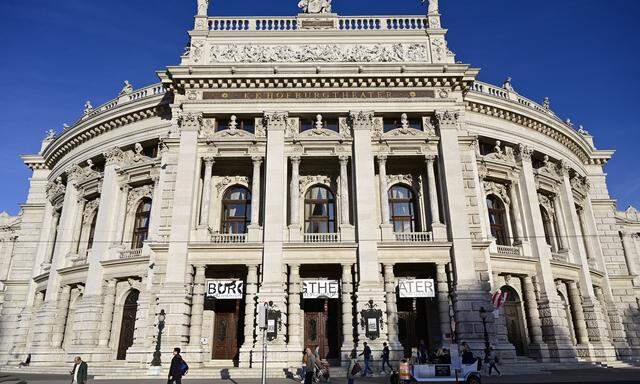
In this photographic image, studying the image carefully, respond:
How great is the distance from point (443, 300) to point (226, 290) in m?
13.0

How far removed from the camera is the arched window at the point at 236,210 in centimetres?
3062

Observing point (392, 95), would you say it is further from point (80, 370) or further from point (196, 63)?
point (80, 370)

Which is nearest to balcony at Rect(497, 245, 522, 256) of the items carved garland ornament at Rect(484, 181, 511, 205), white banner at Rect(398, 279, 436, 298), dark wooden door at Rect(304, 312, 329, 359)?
carved garland ornament at Rect(484, 181, 511, 205)

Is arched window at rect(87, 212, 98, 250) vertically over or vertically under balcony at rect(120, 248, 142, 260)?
over

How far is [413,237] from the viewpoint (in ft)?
93.6

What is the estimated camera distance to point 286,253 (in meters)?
27.1

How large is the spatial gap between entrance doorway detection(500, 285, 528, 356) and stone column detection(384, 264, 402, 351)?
9.75m

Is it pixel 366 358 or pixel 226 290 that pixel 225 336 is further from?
pixel 366 358

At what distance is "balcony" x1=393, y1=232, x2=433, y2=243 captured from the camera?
91.2 ft

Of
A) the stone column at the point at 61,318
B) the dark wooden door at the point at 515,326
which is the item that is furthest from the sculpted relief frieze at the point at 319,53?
the stone column at the point at 61,318

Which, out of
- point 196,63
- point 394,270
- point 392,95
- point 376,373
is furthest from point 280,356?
point 196,63

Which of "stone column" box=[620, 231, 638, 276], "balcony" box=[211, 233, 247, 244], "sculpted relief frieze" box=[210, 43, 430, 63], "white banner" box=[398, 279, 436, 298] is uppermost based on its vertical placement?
"sculpted relief frieze" box=[210, 43, 430, 63]

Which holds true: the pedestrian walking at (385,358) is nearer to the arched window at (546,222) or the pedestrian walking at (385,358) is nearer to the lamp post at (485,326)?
the lamp post at (485,326)

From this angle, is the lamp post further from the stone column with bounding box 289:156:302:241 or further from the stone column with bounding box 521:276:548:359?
the stone column with bounding box 289:156:302:241
